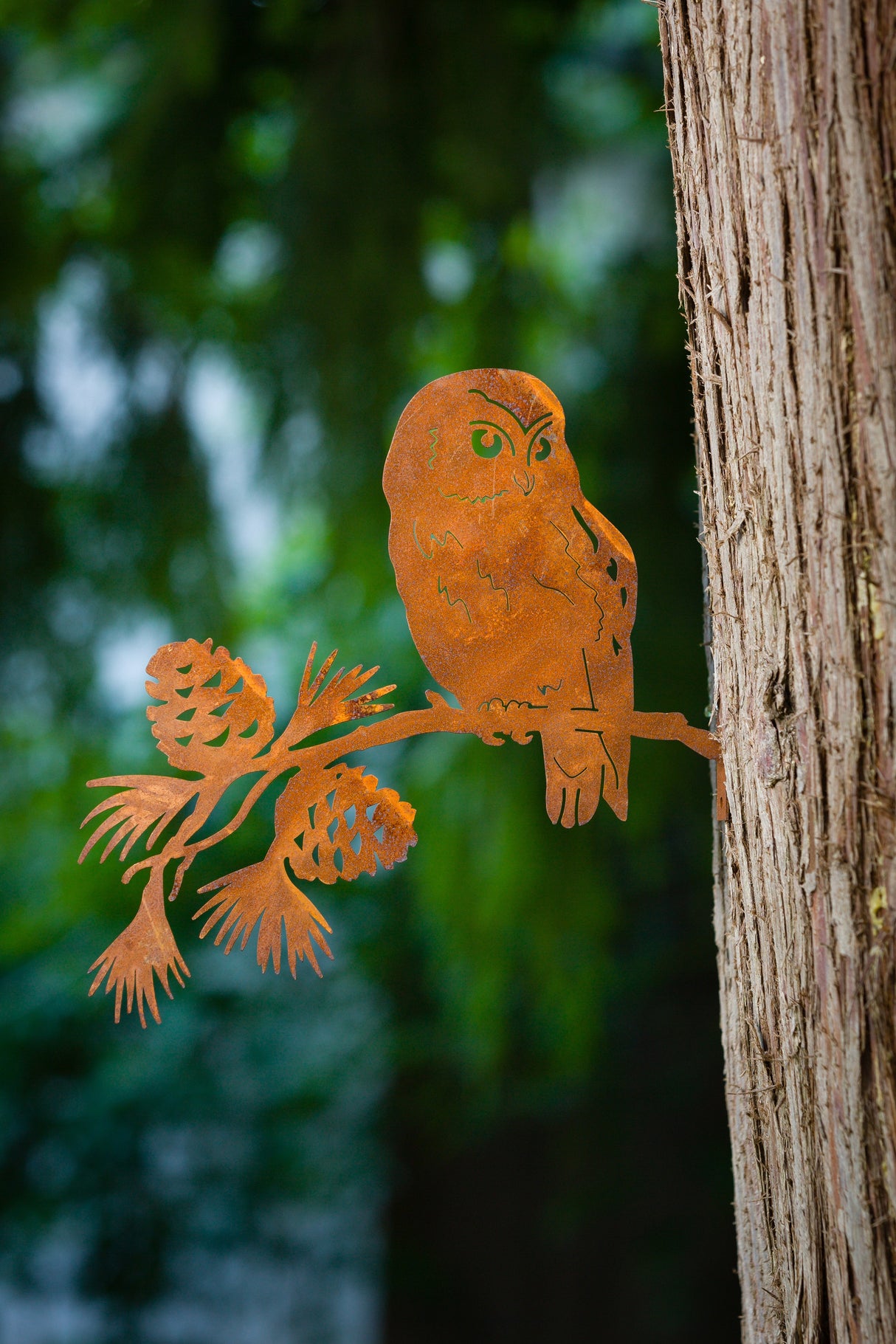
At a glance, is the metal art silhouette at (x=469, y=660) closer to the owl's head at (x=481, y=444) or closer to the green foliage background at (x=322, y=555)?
the owl's head at (x=481, y=444)

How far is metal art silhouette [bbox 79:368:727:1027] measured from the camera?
0.61 m

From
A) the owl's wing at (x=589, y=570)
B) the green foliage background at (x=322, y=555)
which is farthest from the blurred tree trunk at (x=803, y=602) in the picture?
the green foliage background at (x=322, y=555)

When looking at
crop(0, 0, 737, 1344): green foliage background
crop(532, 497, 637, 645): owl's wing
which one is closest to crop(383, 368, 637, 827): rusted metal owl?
crop(532, 497, 637, 645): owl's wing

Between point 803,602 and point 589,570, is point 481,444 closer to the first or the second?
point 589,570

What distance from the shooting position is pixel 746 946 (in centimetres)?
55

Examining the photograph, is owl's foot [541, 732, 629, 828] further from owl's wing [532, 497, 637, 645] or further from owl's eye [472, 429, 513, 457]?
owl's eye [472, 429, 513, 457]

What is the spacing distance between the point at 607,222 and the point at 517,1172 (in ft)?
7.13

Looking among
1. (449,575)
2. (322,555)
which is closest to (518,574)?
(449,575)

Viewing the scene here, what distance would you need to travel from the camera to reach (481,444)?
2.00 ft

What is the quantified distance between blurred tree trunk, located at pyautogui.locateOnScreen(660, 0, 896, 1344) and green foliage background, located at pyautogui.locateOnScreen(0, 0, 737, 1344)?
2.77 feet

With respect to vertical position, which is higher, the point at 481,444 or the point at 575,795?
the point at 481,444

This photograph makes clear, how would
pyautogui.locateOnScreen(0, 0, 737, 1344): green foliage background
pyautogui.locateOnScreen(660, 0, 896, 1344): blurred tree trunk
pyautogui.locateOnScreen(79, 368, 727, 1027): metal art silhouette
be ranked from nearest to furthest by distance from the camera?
1. pyautogui.locateOnScreen(660, 0, 896, 1344): blurred tree trunk
2. pyautogui.locateOnScreen(79, 368, 727, 1027): metal art silhouette
3. pyautogui.locateOnScreen(0, 0, 737, 1344): green foliage background

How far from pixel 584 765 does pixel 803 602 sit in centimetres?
17

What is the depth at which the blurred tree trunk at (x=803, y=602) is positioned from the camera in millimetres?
477
